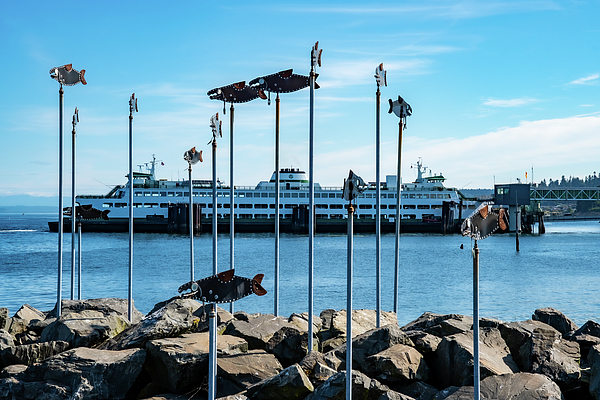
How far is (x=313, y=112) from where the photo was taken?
1123 centimetres

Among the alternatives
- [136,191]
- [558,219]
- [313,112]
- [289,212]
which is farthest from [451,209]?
[558,219]

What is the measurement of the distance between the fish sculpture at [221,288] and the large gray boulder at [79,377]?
261cm

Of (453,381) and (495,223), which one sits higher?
(495,223)

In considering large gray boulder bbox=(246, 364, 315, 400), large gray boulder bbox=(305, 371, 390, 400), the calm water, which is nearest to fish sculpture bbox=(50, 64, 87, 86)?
large gray boulder bbox=(246, 364, 315, 400)

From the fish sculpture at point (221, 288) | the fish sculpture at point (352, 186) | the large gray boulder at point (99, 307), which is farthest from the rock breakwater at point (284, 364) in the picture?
the large gray boulder at point (99, 307)

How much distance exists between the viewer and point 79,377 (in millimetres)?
8953

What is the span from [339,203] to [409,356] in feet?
219

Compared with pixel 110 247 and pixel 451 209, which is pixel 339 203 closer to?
pixel 451 209

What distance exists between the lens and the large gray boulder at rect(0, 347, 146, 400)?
8875 mm

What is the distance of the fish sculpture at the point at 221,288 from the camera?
7.31 meters

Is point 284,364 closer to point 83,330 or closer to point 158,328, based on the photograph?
point 158,328

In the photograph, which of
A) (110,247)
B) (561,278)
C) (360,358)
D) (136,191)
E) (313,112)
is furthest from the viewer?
(136,191)

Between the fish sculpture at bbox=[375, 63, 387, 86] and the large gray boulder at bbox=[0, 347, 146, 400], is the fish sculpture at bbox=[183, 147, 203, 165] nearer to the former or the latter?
the fish sculpture at bbox=[375, 63, 387, 86]

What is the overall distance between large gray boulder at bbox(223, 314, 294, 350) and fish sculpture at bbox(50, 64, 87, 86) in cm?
684
